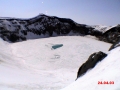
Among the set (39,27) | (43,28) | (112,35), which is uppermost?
(112,35)

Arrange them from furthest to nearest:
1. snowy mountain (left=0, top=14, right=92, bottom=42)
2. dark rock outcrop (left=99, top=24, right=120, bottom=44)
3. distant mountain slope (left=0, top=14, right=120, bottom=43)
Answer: snowy mountain (left=0, top=14, right=92, bottom=42)
distant mountain slope (left=0, top=14, right=120, bottom=43)
dark rock outcrop (left=99, top=24, right=120, bottom=44)

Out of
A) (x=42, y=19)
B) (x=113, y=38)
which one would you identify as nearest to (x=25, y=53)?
(x=113, y=38)

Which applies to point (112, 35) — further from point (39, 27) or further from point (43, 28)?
point (39, 27)

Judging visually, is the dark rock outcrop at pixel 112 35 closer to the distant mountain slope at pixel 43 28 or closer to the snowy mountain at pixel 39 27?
the distant mountain slope at pixel 43 28

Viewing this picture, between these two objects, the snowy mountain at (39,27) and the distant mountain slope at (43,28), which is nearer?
the distant mountain slope at (43,28)

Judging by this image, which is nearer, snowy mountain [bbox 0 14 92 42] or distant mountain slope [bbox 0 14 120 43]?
distant mountain slope [bbox 0 14 120 43]

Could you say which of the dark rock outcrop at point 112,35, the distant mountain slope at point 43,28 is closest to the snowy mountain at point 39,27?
the distant mountain slope at point 43,28

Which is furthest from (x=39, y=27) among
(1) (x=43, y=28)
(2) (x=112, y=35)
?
(2) (x=112, y=35)

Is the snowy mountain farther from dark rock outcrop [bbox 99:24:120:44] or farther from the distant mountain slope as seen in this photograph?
dark rock outcrop [bbox 99:24:120:44]

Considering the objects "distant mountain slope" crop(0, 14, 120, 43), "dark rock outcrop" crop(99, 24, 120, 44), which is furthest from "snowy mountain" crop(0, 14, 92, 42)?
"dark rock outcrop" crop(99, 24, 120, 44)

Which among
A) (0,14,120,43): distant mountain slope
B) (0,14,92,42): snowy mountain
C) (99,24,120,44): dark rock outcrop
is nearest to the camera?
(99,24,120,44): dark rock outcrop

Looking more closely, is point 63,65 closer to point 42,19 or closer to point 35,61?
point 35,61
